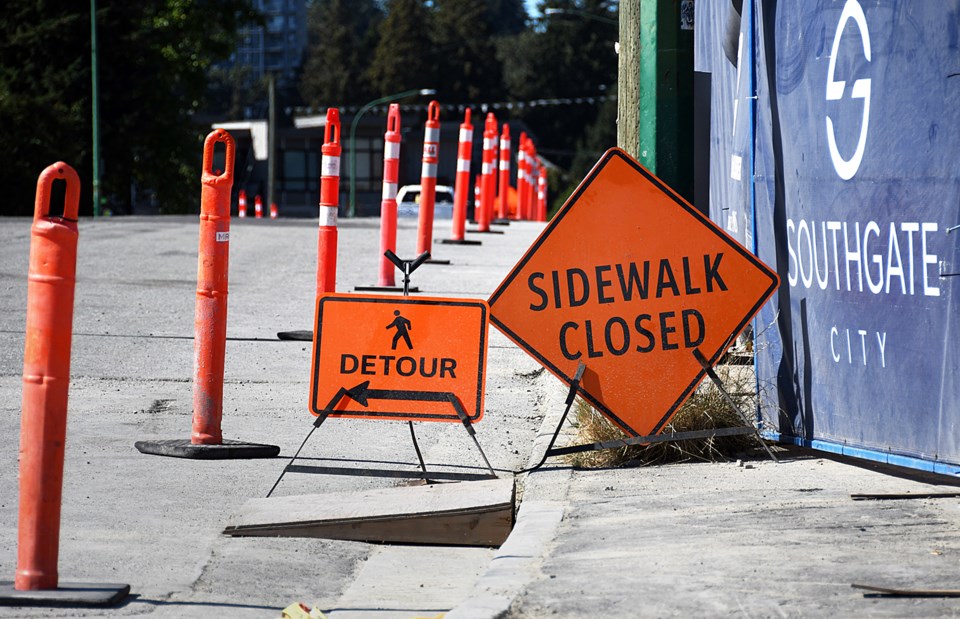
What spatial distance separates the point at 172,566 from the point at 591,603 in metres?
1.53

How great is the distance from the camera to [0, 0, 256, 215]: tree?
44438 mm

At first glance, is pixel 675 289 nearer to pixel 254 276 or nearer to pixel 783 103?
pixel 783 103

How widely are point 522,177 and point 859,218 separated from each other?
994 inches

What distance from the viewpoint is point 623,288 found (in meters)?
6.45

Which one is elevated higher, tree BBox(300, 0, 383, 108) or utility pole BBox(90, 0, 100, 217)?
tree BBox(300, 0, 383, 108)

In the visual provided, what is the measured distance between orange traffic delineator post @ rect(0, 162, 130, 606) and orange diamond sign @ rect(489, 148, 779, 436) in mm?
2450

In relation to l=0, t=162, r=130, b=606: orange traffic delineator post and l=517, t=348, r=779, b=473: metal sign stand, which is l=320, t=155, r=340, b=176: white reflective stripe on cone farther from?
l=0, t=162, r=130, b=606: orange traffic delineator post

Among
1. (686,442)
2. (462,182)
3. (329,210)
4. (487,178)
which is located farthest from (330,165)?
(487,178)

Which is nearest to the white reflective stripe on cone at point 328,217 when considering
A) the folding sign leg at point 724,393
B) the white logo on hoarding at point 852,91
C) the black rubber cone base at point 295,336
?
the black rubber cone base at point 295,336

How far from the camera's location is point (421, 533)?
548 cm

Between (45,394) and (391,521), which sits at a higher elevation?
(45,394)

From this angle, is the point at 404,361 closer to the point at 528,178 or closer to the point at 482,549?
the point at 482,549

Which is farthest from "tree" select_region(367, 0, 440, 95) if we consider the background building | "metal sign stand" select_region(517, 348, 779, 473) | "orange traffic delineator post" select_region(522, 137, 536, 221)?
"metal sign stand" select_region(517, 348, 779, 473)

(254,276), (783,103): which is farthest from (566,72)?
(783,103)
